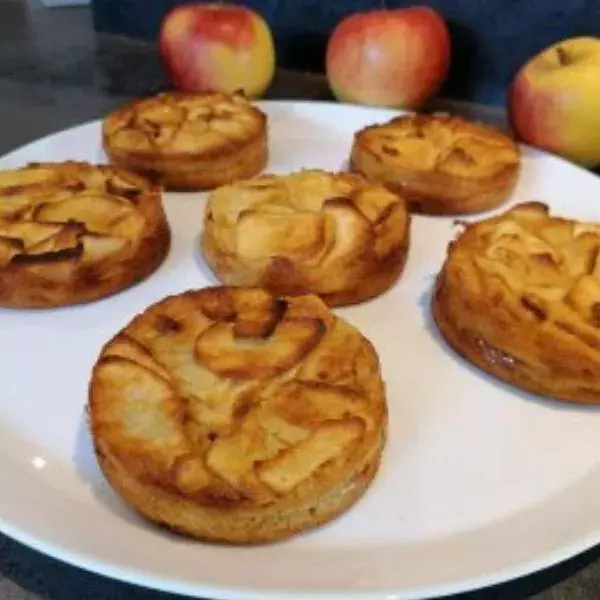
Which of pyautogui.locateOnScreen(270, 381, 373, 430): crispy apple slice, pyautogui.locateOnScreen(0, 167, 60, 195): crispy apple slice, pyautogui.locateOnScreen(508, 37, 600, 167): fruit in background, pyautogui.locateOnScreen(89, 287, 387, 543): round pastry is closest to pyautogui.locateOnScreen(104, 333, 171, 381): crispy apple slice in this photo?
pyautogui.locateOnScreen(89, 287, 387, 543): round pastry

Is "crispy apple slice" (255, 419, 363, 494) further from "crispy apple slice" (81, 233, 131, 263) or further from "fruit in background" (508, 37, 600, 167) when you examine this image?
"fruit in background" (508, 37, 600, 167)

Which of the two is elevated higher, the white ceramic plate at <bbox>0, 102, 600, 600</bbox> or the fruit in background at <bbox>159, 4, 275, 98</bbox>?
the fruit in background at <bbox>159, 4, 275, 98</bbox>

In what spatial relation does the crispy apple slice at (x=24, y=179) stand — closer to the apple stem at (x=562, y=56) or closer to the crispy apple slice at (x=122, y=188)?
the crispy apple slice at (x=122, y=188)

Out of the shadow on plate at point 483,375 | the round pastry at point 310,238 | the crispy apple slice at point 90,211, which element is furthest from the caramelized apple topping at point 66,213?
the shadow on plate at point 483,375

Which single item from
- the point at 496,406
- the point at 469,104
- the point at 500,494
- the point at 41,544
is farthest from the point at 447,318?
the point at 469,104

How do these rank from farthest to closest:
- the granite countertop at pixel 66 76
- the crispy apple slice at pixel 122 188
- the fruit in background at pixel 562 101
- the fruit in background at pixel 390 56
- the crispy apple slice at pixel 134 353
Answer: the granite countertop at pixel 66 76 → the fruit in background at pixel 390 56 → the fruit in background at pixel 562 101 → the crispy apple slice at pixel 122 188 → the crispy apple slice at pixel 134 353

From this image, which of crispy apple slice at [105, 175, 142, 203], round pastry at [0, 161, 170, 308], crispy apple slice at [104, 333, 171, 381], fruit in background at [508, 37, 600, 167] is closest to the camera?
crispy apple slice at [104, 333, 171, 381]
